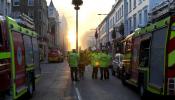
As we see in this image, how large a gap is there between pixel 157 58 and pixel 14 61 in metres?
4.28

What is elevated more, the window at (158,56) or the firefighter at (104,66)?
the window at (158,56)

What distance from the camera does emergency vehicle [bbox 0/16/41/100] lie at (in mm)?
12055

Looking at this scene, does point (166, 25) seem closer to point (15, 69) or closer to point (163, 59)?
point (163, 59)

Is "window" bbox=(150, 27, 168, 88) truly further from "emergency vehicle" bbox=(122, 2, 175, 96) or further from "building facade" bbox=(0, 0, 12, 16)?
"building facade" bbox=(0, 0, 12, 16)

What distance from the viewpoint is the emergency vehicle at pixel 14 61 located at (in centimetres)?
1205

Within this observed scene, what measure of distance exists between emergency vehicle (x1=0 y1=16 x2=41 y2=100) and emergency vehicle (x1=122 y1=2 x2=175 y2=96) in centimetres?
400

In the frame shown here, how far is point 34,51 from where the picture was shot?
18.8m

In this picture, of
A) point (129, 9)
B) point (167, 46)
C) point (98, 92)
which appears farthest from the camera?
point (129, 9)

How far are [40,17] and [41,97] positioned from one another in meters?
69.8

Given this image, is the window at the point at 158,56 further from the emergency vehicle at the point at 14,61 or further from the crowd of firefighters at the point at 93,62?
the crowd of firefighters at the point at 93,62

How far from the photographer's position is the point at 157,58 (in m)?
14.1

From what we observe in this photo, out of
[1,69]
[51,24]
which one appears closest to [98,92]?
[1,69]

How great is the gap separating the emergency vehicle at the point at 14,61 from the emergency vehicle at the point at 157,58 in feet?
13.1

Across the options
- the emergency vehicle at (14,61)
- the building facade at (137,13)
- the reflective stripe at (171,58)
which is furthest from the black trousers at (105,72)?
the building facade at (137,13)
